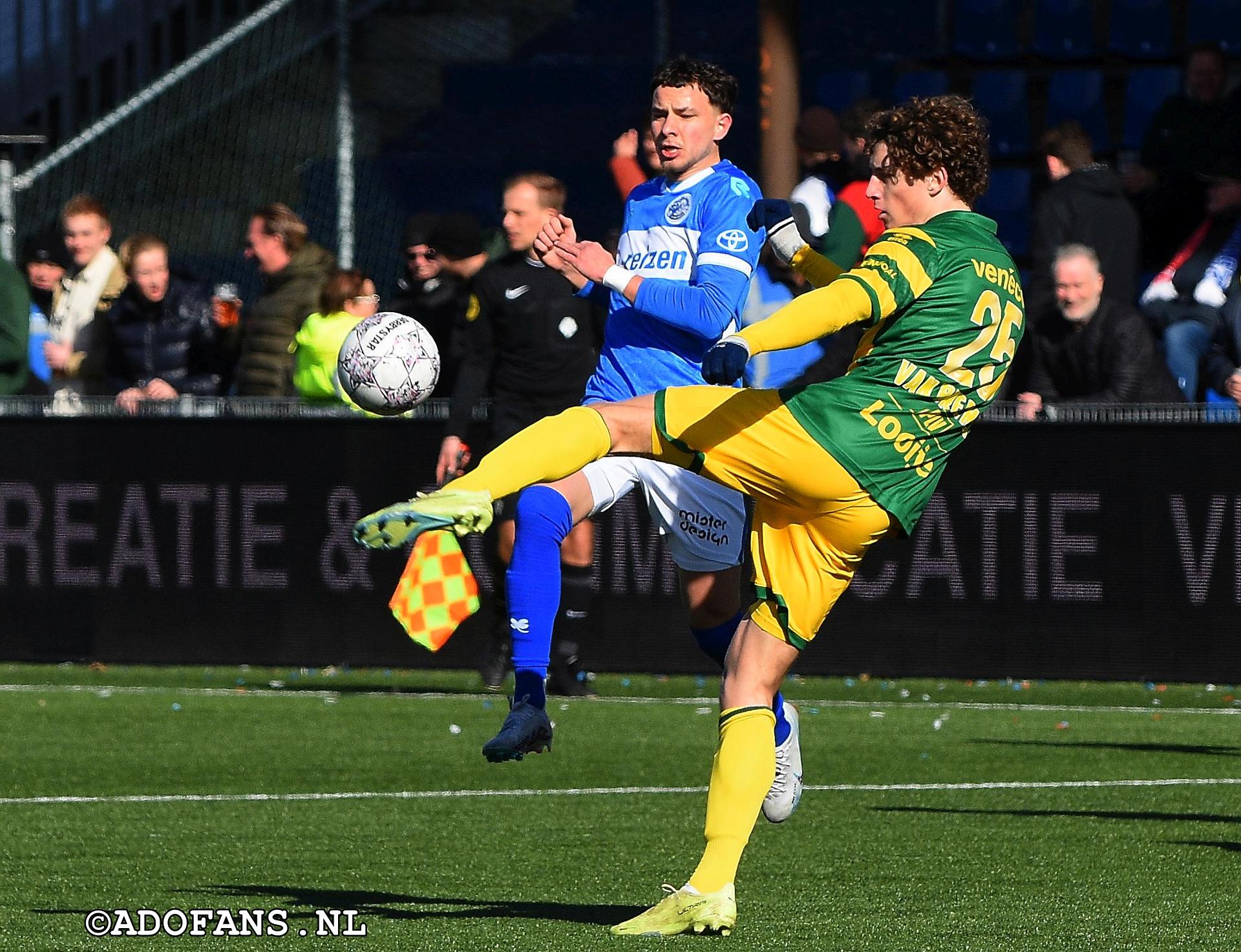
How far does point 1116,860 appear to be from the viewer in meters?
7.38

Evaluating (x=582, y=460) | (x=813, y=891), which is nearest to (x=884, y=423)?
(x=582, y=460)

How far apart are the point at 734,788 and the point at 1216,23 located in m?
13.4

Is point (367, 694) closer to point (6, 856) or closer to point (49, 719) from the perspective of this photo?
point (49, 719)

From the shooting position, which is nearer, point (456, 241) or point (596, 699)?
point (596, 699)

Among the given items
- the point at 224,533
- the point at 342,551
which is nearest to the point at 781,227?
the point at 342,551

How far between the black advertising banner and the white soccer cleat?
594 centimetres

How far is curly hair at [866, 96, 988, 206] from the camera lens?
6.21 meters

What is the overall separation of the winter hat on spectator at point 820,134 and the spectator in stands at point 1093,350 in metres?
1.50

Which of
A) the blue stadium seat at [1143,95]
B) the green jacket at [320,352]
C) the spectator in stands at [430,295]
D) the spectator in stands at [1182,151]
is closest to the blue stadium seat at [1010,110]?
the blue stadium seat at [1143,95]

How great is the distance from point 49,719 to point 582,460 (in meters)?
5.84

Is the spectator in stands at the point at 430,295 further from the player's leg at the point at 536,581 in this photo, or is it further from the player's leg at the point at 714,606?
the player's leg at the point at 536,581

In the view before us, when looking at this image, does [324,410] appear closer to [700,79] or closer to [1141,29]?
[700,79]

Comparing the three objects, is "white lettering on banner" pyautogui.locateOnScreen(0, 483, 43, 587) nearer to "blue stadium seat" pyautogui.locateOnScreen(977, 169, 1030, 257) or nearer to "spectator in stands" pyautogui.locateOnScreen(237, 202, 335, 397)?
"spectator in stands" pyautogui.locateOnScreen(237, 202, 335, 397)

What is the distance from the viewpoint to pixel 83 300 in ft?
50.8
